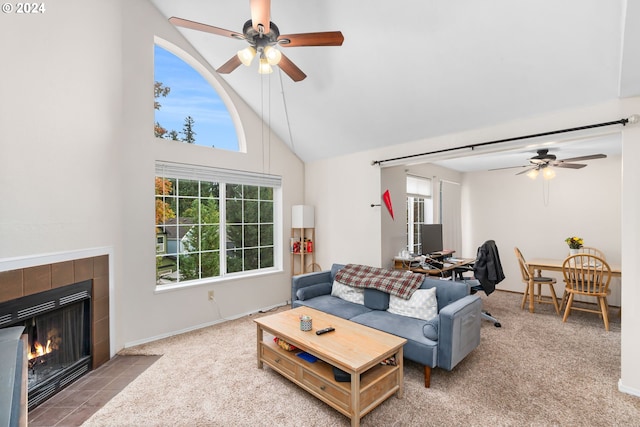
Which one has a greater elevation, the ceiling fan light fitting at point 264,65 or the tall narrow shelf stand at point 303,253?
the ceiling fan light fitting at point 264,65

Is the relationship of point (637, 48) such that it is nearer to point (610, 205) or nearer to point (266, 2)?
point (266, 2)

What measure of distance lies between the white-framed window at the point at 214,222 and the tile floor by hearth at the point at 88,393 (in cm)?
99

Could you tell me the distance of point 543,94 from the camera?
2.59 meters

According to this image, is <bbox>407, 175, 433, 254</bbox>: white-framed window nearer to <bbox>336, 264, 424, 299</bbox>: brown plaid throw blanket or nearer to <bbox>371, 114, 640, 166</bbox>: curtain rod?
<bbox>371, 114, 640, 166</bbox>: curtain rod

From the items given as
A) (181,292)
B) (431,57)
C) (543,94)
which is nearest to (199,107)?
(181,292)

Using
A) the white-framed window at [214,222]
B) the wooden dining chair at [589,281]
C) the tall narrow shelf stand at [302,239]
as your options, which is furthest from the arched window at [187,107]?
the wooden dining chair at [589,281]

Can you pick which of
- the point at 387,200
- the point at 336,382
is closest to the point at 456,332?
the point at 336,382

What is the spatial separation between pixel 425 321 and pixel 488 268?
149 cm

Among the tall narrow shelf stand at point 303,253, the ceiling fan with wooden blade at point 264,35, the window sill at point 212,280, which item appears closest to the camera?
the ceiling fan with wooden blade at point 264,35

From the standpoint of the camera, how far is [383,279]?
334 cm

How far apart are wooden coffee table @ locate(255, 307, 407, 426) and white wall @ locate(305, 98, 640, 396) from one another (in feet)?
5.81

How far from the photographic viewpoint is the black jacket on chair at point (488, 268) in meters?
3.75

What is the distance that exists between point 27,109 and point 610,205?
716 cm

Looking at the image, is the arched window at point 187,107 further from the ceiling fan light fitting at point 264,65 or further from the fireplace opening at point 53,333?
the fireplace opening at point 53,333
